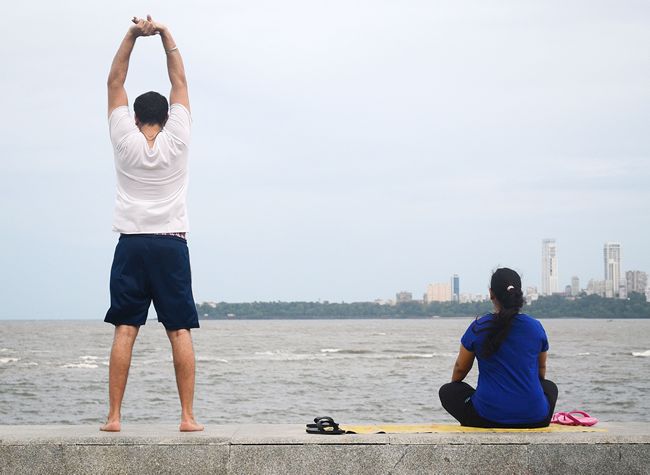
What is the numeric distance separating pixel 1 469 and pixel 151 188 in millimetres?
1802

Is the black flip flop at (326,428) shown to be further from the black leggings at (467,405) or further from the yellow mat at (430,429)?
the black leggings at (467,405)

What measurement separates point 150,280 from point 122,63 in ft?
4.41

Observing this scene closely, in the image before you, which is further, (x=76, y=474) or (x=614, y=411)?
(x=614, y=411)

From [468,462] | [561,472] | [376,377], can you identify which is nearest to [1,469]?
[468,462]

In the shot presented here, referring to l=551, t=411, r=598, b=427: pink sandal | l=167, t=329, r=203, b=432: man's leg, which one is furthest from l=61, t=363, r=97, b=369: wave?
l=551, t=411, r=598, b=427: pink sandal

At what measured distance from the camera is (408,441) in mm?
4824

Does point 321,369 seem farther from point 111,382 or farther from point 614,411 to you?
point 111,382

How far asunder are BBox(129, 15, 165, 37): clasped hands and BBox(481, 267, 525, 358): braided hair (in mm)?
2616

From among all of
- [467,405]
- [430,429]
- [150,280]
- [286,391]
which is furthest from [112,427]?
[286,391]

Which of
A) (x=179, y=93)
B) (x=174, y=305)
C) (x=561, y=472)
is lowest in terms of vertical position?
(x=561, y=472)

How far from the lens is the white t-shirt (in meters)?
5.29

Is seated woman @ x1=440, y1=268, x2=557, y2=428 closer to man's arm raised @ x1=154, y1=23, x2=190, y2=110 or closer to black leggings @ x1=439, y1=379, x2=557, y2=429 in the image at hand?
black leggings @ x1=439, y1=379, x2=557, y2=429

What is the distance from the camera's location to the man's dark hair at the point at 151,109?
544cm

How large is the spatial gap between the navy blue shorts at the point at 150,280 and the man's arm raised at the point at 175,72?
2.92 ft
